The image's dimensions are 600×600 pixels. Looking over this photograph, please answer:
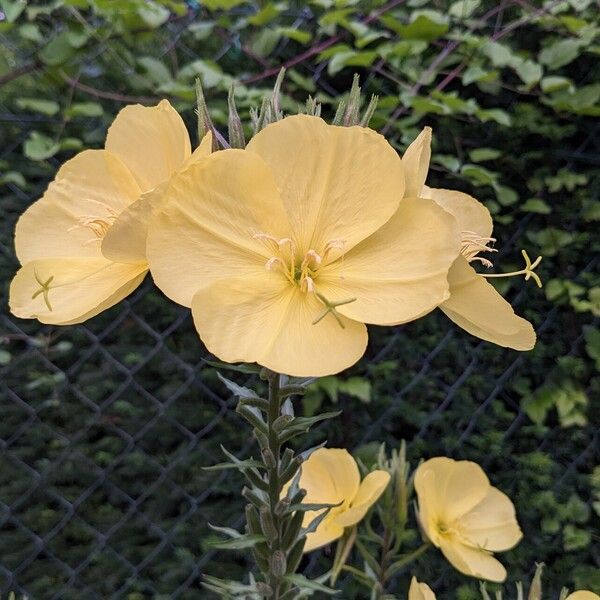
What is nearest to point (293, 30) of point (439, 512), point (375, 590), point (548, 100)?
point (548, 100)

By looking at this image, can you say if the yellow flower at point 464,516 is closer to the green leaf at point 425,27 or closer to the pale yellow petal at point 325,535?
the pale yellow petal at point 325,535

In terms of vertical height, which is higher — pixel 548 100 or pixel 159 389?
pixel 548 100

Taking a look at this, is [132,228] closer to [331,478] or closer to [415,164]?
[415,164]

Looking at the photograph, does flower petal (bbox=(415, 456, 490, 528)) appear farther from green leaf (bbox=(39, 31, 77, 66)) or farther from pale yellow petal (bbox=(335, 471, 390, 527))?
green leaf (bbox=(39, 31, 77, 66))

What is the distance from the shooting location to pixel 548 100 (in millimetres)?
1717

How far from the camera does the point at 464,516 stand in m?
1.11

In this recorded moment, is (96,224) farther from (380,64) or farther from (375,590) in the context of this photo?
(380,64)

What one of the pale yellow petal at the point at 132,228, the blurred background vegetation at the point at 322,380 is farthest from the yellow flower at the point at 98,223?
the blurred background vegetation at the point at 322,380

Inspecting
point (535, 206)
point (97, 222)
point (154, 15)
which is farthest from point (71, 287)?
point (535, 206)

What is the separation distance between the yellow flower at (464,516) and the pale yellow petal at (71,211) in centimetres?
58

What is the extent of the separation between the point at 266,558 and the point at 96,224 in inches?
13.4

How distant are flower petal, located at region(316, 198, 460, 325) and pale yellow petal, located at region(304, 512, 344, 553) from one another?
0.42 meters

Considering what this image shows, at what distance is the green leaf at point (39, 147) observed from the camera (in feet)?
5.07

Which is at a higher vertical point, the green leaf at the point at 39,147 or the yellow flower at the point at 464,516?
the green leaf at the point at 39,147
